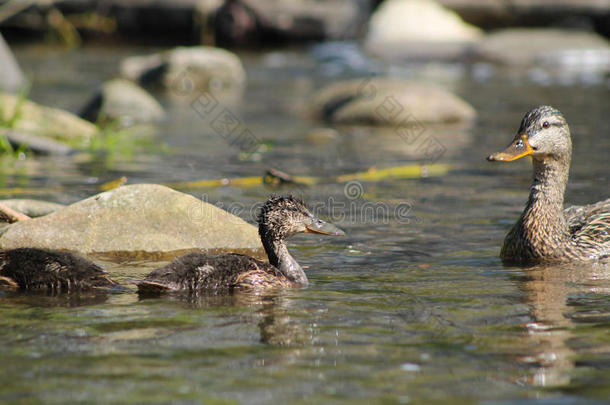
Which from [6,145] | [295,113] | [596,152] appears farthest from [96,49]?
[596,152]

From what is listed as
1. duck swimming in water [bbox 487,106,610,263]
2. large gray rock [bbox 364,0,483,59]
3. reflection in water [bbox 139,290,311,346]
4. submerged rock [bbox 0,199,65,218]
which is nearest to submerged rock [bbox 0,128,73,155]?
submerged rock [bbox 0,199,65,218]

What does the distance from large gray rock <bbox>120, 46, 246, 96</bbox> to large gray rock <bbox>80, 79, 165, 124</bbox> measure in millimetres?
4776

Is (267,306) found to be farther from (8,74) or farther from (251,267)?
(8,74)

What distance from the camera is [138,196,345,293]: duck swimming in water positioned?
614 centimetres

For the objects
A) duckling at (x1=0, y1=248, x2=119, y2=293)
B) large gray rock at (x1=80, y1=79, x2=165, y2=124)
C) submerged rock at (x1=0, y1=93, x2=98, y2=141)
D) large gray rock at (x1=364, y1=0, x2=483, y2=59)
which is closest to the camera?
duckling at (x1=0, y1=248, x2=119, y2=293)

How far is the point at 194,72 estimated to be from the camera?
21.2 meters

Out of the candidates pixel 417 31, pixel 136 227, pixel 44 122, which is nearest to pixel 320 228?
pixel 136 227

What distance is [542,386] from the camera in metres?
4.41

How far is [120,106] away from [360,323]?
11.2 m

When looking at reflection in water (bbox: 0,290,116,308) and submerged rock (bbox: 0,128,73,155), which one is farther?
submerged rock (bbox: 0,128,73,155)

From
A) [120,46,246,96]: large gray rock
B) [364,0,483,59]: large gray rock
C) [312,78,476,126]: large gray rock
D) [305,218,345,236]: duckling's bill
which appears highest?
[364,0,483,59]: large gray rock

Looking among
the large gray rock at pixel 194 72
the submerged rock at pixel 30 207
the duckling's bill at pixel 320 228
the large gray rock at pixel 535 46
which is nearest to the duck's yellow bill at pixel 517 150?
the duckling's bill at pixel 320 228

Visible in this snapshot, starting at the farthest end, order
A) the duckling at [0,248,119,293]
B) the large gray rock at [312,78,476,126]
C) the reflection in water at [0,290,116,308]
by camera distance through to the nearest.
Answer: the large gray rock at [312,78,476,126] → the duckling at [0,248,119,293] → the reflection in water at [0,290,116,308]

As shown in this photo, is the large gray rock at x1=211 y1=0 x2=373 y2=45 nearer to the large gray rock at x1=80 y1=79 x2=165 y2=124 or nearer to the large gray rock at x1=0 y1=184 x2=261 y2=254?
the large gray rock at x1=80 y1=79 x2=165 y2=124
